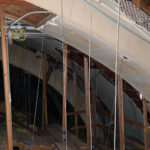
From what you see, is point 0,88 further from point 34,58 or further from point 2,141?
point 2,141

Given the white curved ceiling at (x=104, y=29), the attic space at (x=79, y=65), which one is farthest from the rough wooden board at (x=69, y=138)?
the white curved ceiling at (x=104, y=29)

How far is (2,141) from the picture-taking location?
5633mm

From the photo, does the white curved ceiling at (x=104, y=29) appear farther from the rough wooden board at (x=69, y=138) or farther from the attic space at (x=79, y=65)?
the rough wooden board at (x=69, y=138)

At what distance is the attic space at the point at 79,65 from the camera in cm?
311

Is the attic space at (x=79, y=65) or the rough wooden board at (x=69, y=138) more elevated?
the attic space at (x=79, y=65)

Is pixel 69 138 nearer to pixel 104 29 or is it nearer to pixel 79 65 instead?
pixel 79 65

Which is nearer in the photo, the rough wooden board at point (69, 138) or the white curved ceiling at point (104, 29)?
the white curved ceiling at point (104, 29)

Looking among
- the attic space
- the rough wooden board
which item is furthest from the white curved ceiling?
the rough wooden board

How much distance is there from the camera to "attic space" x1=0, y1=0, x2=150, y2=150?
311 centimetres

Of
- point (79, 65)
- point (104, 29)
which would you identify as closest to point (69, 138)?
point (79, 65)

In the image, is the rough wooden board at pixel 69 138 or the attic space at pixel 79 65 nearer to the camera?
the attic space at pixel 79 65

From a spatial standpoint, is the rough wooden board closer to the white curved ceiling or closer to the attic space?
the attic space

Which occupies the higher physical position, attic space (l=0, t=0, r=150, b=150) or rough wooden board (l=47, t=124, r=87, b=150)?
attic space (l=0, t=0, r=150, b=150)

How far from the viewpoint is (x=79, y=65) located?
7859 mm
